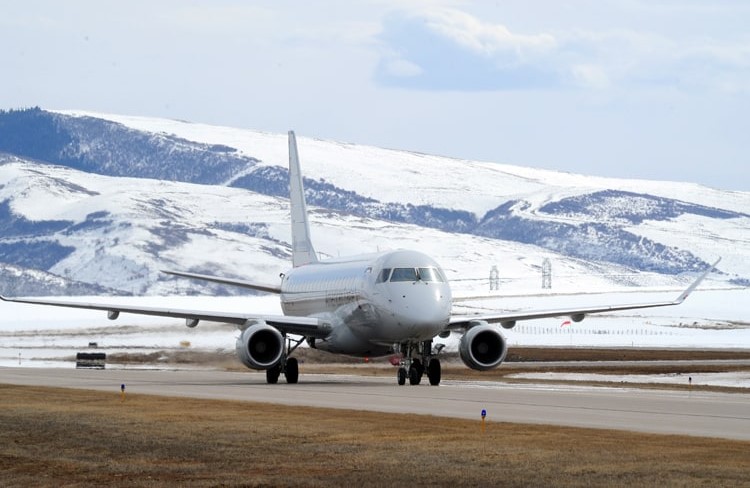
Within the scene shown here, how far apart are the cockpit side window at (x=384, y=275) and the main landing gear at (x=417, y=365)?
7.40 feet

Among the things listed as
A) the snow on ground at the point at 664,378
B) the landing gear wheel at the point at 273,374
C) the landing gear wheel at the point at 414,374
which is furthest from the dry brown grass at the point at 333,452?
the snow on ground at the point at 664,378

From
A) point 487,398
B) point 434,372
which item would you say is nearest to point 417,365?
point 434,372

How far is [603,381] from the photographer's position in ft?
176

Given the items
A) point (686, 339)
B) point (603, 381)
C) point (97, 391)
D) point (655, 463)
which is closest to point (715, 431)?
point (655, 463)

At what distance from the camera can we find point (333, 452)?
24.3 meters

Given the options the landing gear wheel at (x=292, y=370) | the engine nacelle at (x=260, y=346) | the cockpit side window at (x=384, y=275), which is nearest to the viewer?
the cockpit side window at (x=384, y=275)

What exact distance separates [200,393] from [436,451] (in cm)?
1986

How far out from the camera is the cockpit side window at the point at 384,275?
48.5 metres

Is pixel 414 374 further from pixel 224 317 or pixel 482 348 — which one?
pixel 224 317

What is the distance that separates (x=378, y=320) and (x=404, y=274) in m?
1.73

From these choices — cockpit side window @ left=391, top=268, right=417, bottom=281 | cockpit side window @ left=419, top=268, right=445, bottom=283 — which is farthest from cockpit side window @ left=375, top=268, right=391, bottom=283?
cockpit side window @ left=419, top=268, right=445, bottom=283

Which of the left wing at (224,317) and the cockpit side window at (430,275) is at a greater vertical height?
the cockpit side window at (430,275)

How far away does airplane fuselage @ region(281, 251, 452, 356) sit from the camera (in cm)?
4719

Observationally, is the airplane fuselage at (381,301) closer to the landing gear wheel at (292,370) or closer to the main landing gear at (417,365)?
the main landing gear at (417,365)
